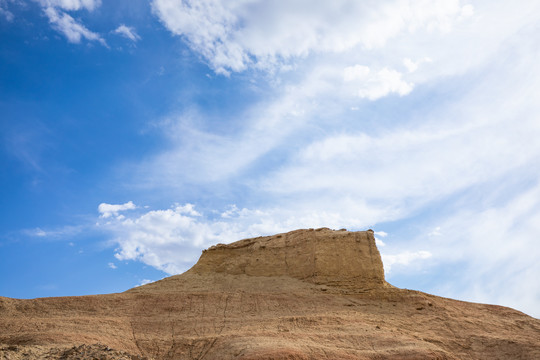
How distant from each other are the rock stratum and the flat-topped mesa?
66 millimetres

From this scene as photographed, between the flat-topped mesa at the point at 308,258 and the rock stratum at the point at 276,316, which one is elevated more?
the flat-topped mesa at the point at 308,258

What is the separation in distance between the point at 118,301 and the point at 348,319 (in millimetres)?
11988

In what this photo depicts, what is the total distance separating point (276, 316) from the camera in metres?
22.8

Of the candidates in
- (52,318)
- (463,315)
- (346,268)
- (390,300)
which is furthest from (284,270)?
(52,318)

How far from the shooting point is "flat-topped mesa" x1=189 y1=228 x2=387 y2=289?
27.5 m

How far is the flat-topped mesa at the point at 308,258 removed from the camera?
27484 millimetres

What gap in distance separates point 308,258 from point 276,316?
21.1 feet

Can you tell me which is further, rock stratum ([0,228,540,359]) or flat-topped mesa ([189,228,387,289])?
flat-topped mesa ([189,228,387,289])

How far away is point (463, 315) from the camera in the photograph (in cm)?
2573

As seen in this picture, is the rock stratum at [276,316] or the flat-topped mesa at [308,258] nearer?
the rock stratum at [276,316]

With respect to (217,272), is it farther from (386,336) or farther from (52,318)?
(386,336)

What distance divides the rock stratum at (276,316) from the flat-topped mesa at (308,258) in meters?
0.07

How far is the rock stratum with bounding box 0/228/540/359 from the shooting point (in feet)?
61.3

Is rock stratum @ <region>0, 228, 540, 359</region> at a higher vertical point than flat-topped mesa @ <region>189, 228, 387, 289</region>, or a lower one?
lower
